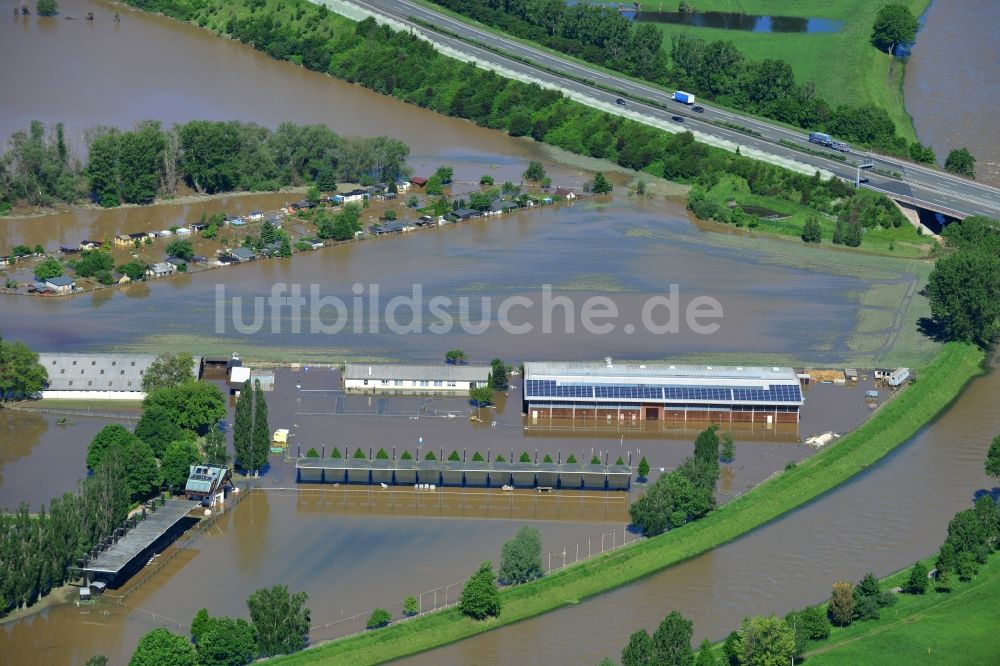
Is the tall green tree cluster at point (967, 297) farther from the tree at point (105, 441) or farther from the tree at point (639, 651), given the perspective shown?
the tree at point (105, 441)

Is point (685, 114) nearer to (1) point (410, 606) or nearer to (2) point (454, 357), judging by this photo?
(2) point (454, 357)

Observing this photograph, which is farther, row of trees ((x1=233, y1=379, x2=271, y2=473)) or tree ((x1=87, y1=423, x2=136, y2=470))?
row of trees ((x1=233, y1=379, x2=271, y2=473))

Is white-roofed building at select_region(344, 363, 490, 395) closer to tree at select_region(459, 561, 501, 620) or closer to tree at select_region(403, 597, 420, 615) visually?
tree at select_region(459, 561, 501, 620)

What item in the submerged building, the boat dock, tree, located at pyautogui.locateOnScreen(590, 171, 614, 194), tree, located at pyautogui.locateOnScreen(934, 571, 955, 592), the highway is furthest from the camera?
tree, located at pyautogui.locateOnScreen(590, 171, 614, 194)

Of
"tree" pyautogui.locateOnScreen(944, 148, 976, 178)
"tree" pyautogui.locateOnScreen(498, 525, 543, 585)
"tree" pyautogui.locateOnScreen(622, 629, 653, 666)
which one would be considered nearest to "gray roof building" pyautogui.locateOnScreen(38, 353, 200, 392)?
"tree" pyautogui.locateOnScreen(498, 525, 543, 585)

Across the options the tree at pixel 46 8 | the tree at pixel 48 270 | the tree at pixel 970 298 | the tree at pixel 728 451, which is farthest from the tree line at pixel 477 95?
the tree at pixel 48 270

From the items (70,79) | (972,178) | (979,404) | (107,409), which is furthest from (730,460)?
(70,79)
